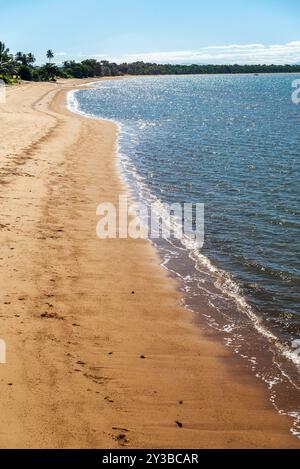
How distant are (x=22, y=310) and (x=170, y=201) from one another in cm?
1115

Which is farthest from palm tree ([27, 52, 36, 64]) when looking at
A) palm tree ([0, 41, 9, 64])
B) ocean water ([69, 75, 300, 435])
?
ocean water ([69, 75, 300, 435])

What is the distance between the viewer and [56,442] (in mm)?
5852

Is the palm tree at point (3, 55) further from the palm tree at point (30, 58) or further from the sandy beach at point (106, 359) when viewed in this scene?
the sandy beach at point (106, 359)

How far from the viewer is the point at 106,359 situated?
7.88 m

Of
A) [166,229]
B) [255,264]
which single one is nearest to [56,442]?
[255,264]

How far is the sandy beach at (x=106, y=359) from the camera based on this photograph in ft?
20.5

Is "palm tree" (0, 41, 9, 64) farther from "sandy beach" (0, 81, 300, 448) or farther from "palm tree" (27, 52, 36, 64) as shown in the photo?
"sandy beach" (0, 81, 300, 448)

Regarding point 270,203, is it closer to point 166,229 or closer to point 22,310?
point 166,229

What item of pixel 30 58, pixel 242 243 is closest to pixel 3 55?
pixel 30 58

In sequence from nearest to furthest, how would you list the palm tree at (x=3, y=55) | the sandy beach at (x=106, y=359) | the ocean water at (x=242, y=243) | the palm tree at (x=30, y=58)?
the sandy beach at (x=106, y=359)
the ocean water at (x=242, y=243)
the palm tree at (x=3, y=55)
the palm tree at (x=30, y=58)

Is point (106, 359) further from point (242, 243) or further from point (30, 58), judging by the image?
point (30, 58)

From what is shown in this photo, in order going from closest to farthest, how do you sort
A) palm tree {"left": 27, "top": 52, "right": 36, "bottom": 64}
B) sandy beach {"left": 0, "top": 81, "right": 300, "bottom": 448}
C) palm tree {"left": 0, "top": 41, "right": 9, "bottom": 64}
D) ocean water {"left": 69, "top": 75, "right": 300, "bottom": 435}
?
sandy beach {"left": 0, "top": 81, "right": 300, "bottom": 448}, ocean water {"left": 69, "top": 75, "right": 300, "bottom": 435}, palm tree {"left": 0, "top": 41, "right": 9, "bottom": 64}, palm tree {"left": 27, "top": 52, "right": 36, "bottom": 64}

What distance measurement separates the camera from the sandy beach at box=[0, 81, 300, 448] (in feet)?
20.5

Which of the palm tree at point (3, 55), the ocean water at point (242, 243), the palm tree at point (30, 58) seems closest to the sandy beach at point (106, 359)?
the ocean water at point (242, 243)
